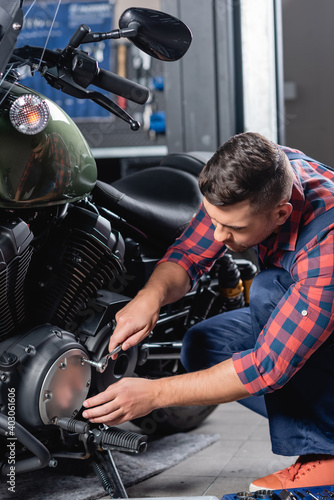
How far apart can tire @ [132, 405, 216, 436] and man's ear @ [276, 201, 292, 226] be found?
32.0 inches

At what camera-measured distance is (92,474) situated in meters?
1.68

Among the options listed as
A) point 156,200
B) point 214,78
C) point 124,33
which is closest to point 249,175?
point 124,33

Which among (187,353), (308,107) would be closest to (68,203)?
(187,353)

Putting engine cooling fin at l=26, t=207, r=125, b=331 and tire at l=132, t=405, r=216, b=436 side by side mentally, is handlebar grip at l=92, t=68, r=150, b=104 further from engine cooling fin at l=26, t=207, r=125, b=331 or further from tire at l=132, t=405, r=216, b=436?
tire at l=132, t=405, r=216, b=436

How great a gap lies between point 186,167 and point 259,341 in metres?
0.79

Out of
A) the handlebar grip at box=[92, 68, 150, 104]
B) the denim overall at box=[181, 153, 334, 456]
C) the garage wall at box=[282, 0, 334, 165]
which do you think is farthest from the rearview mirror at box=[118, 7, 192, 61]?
the garage wall at box=[282, 0, 334, 165]

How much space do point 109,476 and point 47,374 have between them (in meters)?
0.31

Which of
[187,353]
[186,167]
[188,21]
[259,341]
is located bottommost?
[187,353]

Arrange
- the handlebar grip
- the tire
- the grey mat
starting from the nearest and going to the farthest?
the handlebar grip, the grey mat, the tire

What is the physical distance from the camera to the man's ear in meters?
1.22

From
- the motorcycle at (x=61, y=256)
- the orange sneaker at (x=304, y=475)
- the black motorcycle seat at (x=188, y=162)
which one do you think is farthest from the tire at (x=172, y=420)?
the black motorcycle seat at (x=188, y=162)

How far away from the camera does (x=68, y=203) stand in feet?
4.61

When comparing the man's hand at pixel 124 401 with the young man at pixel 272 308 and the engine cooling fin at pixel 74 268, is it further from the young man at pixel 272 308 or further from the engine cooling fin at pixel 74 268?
the engine cooling fin at pixel 74 268

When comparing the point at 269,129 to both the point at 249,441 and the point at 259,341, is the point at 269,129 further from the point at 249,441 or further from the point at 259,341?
the point at 259,341
